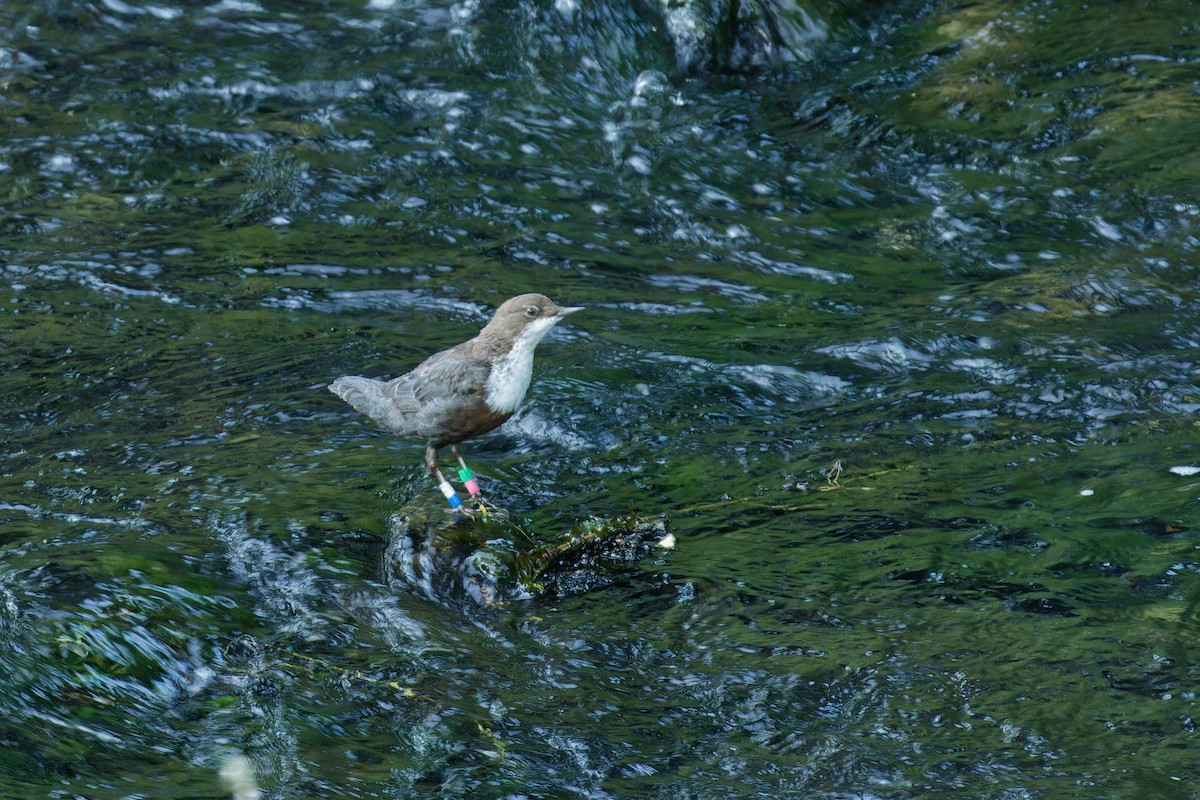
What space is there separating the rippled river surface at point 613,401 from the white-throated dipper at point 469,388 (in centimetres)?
40

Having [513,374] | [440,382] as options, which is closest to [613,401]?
[513,374]

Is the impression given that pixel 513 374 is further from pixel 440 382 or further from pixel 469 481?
pixel 469 481

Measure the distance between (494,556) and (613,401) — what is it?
1.89m

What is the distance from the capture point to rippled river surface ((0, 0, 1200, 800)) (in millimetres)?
4312

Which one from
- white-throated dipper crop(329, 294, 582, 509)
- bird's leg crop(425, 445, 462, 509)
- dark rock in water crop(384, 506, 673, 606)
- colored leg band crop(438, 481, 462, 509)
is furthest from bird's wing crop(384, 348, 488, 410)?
dark rock in water crop(384, 506, 673, 606)

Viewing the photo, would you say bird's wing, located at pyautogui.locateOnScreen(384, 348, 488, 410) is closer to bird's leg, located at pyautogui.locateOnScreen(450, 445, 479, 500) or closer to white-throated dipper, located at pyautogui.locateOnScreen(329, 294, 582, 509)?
white-throated dipper, located at pyautogui.locateOnScreen(329, 294, 582, 509)

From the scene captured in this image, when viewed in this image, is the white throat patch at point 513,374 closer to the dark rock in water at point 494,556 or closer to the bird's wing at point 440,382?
the bird's wing at point 440,382

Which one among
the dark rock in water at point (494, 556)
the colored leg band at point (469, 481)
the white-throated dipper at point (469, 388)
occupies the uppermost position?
the white-throated dipper at point (469, 388)

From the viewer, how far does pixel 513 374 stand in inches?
217

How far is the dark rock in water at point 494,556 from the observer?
5.23 m

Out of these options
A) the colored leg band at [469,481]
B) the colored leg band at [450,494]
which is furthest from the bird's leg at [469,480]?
the colored leg band at [450,494]

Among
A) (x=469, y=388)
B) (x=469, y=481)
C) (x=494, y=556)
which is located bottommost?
(x=494, y=556)

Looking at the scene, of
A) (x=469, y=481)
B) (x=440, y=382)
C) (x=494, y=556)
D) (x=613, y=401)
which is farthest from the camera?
(x=613, y=401)

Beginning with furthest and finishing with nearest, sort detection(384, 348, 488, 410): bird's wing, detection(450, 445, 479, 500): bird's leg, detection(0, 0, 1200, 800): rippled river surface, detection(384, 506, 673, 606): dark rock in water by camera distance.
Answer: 1. detection(450, 445, 479, 500): bird's leg
2. detection(384, 348, 488, 410): bird's wing
3. detection(384, 506, 673, 606): dark rock in water
4. detection(0, 0, 1200, 800): rippled river surface
